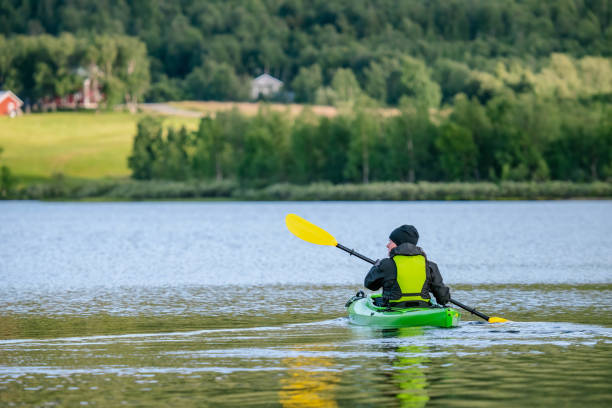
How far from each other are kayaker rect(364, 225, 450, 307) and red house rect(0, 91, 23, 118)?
166 meters

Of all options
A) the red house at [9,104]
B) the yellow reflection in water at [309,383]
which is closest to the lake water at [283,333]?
the yellow reflection in water at [309,383]

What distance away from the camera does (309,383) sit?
15.5 meters

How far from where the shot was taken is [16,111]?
180500 millimetres

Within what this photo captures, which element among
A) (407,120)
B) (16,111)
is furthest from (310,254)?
(16,111)

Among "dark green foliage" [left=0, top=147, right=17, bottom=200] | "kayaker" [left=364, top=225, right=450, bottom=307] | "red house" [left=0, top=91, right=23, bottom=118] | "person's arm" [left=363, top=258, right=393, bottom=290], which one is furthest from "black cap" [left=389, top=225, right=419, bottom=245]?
"red house" [left=0, top=91, right=23, bottom=118]

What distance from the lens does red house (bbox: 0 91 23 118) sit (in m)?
178

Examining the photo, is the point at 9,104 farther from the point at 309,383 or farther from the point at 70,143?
the point at 309,383

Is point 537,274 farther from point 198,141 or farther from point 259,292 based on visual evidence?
point 198,141

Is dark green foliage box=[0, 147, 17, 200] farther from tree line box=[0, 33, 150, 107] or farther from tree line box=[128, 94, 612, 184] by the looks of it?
tree line box=[0, 33, 150, 107]

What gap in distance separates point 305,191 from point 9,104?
7888cm

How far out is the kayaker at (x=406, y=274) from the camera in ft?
64.7

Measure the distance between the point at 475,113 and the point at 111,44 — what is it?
272ft

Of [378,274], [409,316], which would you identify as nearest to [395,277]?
[378,274]

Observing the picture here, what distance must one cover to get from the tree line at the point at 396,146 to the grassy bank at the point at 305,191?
209cm
